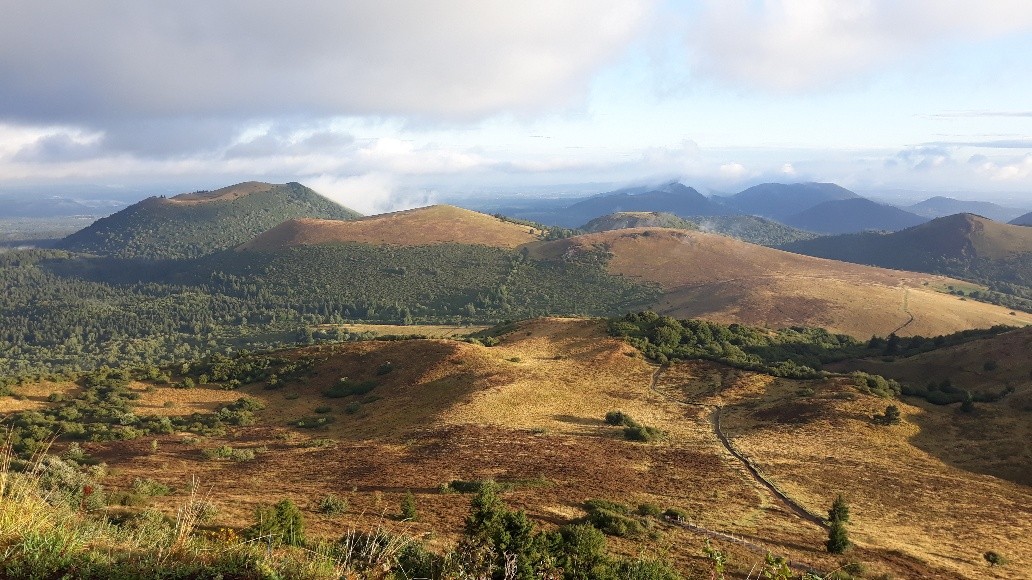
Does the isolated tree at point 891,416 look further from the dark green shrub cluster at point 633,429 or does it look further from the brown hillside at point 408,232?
the brown hillside at point 408,232

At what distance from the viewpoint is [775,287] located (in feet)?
360

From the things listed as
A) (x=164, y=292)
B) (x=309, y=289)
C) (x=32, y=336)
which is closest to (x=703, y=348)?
(x=309, y=289)

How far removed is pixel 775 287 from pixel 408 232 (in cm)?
10233

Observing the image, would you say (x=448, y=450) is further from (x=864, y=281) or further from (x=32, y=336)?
(x=32, y=336)

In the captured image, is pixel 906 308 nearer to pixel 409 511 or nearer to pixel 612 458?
pixel 612 458

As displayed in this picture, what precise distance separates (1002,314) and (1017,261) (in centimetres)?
10651

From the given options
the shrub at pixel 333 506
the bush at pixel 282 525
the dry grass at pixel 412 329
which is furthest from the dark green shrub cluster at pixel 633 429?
the dry grass at pixel 412 329

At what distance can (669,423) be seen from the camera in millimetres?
30781

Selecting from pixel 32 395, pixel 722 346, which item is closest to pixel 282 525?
pixel 32 395

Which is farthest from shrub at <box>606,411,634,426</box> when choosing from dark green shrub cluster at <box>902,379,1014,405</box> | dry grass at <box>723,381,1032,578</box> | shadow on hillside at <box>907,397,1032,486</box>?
dark green shrub cluster at <box>902,379,1014,405</box>

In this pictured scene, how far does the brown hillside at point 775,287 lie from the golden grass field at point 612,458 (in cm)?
6440

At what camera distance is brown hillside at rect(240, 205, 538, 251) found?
16362cm

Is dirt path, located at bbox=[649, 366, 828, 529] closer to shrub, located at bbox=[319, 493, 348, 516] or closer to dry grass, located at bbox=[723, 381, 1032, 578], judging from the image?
dry grass, located at bbox=[723, 381, 1032, 578]

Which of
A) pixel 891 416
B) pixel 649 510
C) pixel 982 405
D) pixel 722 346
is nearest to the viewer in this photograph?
pixel 649 510
